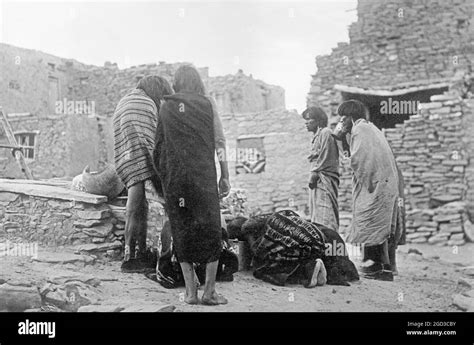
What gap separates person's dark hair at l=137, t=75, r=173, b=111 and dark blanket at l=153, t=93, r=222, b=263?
1.94ft

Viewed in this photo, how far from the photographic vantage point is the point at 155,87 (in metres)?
4.14

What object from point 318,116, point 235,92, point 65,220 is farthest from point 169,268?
point 235,92

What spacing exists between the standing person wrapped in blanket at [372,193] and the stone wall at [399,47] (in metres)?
6.37

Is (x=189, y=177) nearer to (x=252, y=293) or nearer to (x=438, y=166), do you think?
(x=252, y=293)

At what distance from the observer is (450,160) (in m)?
9.07

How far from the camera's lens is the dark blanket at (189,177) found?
11.4 ft

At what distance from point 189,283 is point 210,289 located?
138 mm

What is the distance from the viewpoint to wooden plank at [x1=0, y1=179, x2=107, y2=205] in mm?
4250

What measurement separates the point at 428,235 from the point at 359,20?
5.56 metres

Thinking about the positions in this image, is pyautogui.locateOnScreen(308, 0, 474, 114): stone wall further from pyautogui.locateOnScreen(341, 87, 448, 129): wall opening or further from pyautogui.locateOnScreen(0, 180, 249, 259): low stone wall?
pyautogui.locateOnScreen(0, 180, 249, 259): low stone wall

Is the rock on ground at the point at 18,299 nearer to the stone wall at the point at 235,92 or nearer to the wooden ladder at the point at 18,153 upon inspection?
the wooden ladder at the point at 18,153

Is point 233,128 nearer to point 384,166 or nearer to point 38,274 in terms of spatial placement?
point 384,166

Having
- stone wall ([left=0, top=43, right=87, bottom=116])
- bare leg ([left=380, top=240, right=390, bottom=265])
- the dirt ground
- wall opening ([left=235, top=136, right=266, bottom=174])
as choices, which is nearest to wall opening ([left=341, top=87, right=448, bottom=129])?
wall opening ([left=235, top=136, right=266, bottom=174])

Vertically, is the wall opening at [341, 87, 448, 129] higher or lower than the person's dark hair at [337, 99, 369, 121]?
higher
